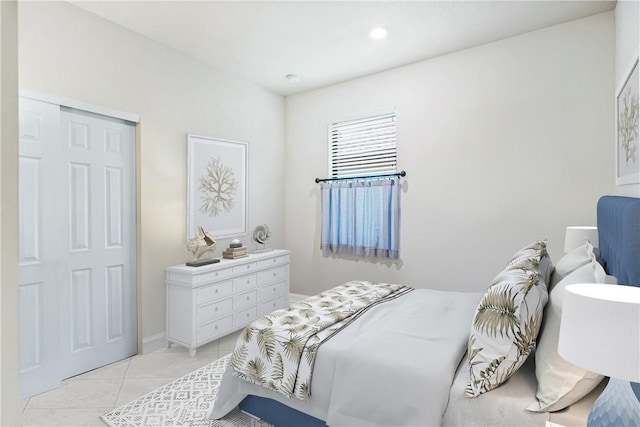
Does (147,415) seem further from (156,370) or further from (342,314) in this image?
(342,314)

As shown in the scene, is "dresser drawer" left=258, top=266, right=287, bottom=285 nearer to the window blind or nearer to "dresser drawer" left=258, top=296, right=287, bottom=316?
"dresser drawer" left=258, top=296, right=287, bottom=316

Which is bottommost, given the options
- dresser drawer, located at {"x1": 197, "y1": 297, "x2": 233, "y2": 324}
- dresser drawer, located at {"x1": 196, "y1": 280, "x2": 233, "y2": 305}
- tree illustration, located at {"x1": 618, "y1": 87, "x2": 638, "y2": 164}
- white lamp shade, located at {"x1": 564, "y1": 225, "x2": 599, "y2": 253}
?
dresser drawer, located at {"x1": 197, "y1": 297, "x2": 233, "y2": 324}

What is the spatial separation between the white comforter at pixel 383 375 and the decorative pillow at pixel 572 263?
51 cm

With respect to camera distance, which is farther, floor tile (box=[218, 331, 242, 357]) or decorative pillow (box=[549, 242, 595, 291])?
floor tile (box=[218, 331, 242, 357])

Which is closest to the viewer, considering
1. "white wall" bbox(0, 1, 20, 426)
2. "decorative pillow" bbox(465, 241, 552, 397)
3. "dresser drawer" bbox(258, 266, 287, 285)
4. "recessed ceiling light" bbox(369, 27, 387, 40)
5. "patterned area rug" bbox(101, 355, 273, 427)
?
"white wall" bbox(0, 1, 20, 426)

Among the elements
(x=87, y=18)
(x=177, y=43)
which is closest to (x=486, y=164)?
(x=177, y=43)

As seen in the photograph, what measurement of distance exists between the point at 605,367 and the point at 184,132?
3454 mm

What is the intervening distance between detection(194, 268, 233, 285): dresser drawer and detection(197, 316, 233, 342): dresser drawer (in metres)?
0.39

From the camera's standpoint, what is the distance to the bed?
4.23ft

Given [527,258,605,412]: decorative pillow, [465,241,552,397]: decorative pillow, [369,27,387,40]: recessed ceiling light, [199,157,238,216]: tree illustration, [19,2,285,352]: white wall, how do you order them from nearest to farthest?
[527,258,605,412]: decorative pillow < [465,241,552,397]: decorative pillow < [19,2,285,352]: white wall < [369,27,387,40]: recessed ceiling light < [199,157,238,216]: tree illustration

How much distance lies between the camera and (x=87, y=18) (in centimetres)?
274

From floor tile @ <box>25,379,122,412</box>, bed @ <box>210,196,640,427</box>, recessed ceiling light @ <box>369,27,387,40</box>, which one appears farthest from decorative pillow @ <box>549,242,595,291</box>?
Result: floor tile @ <box>25,379,122,412</box>

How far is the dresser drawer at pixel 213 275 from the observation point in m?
3.09

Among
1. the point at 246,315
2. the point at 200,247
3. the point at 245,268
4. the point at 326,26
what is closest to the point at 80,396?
the point at 200,247
